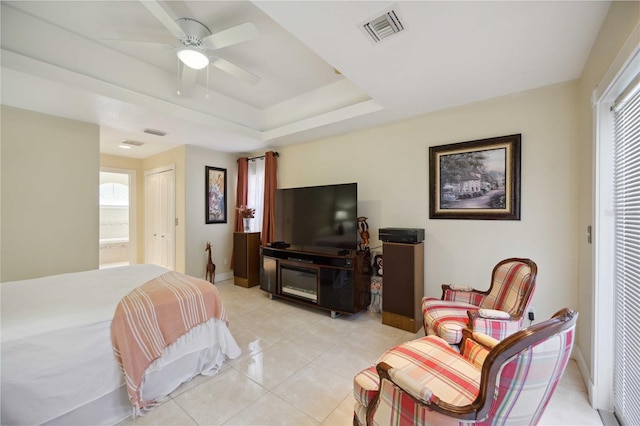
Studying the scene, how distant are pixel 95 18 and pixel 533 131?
A: 13.4 feet

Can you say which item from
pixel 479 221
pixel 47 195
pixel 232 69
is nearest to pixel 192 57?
pixel 232 69

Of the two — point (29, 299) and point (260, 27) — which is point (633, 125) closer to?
point (260, 27)

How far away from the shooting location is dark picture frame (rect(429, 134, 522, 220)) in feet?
8.26

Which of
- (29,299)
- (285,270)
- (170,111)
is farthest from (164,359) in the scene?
(170,111)

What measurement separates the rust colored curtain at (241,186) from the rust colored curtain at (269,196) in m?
0.63

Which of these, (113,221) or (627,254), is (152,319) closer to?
(627,254)

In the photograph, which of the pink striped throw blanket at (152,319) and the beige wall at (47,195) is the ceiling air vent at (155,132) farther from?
the pink striped throw blanket at (152,319)

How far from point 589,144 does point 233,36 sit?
9.36 ft

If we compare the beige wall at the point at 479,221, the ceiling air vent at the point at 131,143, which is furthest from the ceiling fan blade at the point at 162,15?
the ceiling air vent at the point at 131,143

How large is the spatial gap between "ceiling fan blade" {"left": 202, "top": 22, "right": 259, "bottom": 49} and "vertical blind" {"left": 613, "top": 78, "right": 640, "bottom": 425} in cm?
234

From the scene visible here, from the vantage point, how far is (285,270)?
3664 mm

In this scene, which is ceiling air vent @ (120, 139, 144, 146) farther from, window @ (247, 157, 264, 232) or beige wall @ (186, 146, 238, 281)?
window @ (247, 157, 264, 232)

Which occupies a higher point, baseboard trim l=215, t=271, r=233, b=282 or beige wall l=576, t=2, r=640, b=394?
beige wall l=576, t=2, r=640, b=394

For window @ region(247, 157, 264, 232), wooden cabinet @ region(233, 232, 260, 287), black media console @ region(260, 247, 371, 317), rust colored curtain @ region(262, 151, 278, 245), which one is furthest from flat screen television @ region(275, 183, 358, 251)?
window @ region(247, 157, 264, 232)
